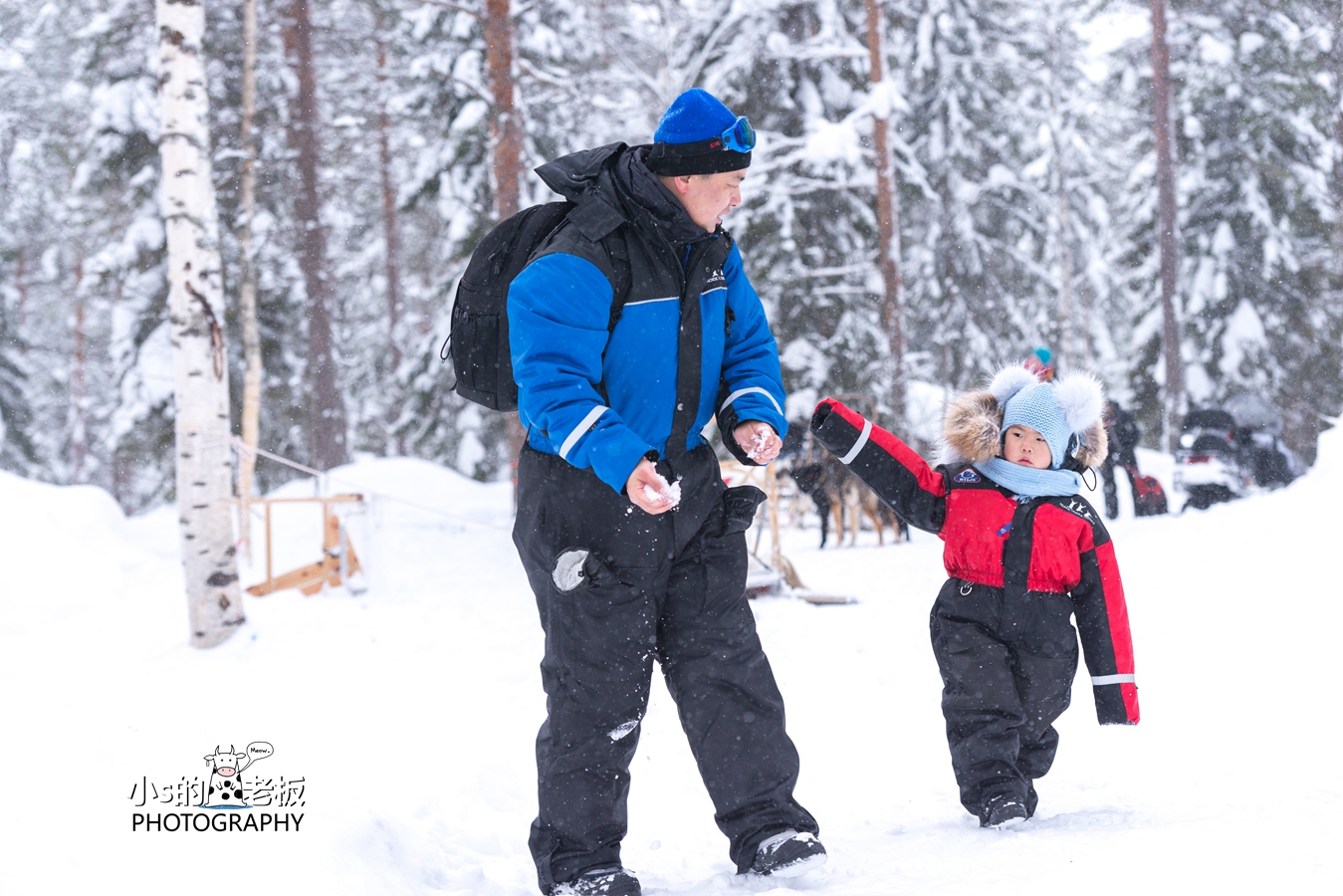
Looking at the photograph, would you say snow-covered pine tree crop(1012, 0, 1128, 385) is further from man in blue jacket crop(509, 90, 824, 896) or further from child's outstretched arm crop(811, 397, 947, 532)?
man in blue jacket crop(509, 90, 824, 896)

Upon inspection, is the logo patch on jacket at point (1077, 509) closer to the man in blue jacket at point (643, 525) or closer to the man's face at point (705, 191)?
the man in blue jacket at point (643, 525)

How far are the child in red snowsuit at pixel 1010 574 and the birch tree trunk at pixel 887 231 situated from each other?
10.1 m

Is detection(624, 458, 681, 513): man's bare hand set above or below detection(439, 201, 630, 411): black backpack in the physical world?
below

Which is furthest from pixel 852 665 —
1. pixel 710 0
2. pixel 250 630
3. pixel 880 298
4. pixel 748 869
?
pixel 710 0

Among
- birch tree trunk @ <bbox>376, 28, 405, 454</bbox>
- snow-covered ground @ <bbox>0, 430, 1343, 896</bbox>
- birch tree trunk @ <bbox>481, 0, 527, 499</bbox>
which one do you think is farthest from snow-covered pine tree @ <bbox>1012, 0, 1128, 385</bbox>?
snow-covered ground @ <bbox>0, 430, 1343, 896</bbox>

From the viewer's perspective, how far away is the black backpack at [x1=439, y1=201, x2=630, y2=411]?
2730mm

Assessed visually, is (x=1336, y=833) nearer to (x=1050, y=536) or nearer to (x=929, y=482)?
(x=1050, y=536)

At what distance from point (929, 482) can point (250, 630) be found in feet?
19.6

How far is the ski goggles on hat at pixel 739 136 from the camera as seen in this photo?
2.73 meters

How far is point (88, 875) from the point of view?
2135mm

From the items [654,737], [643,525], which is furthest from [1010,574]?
[654,737]

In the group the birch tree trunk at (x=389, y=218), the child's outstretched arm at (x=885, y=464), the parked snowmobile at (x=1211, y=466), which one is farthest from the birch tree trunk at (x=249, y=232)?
the child's outstretched arm at (x=885, y=464)

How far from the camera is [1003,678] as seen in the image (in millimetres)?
3342

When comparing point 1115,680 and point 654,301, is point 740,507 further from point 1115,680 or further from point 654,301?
point 1115,680
